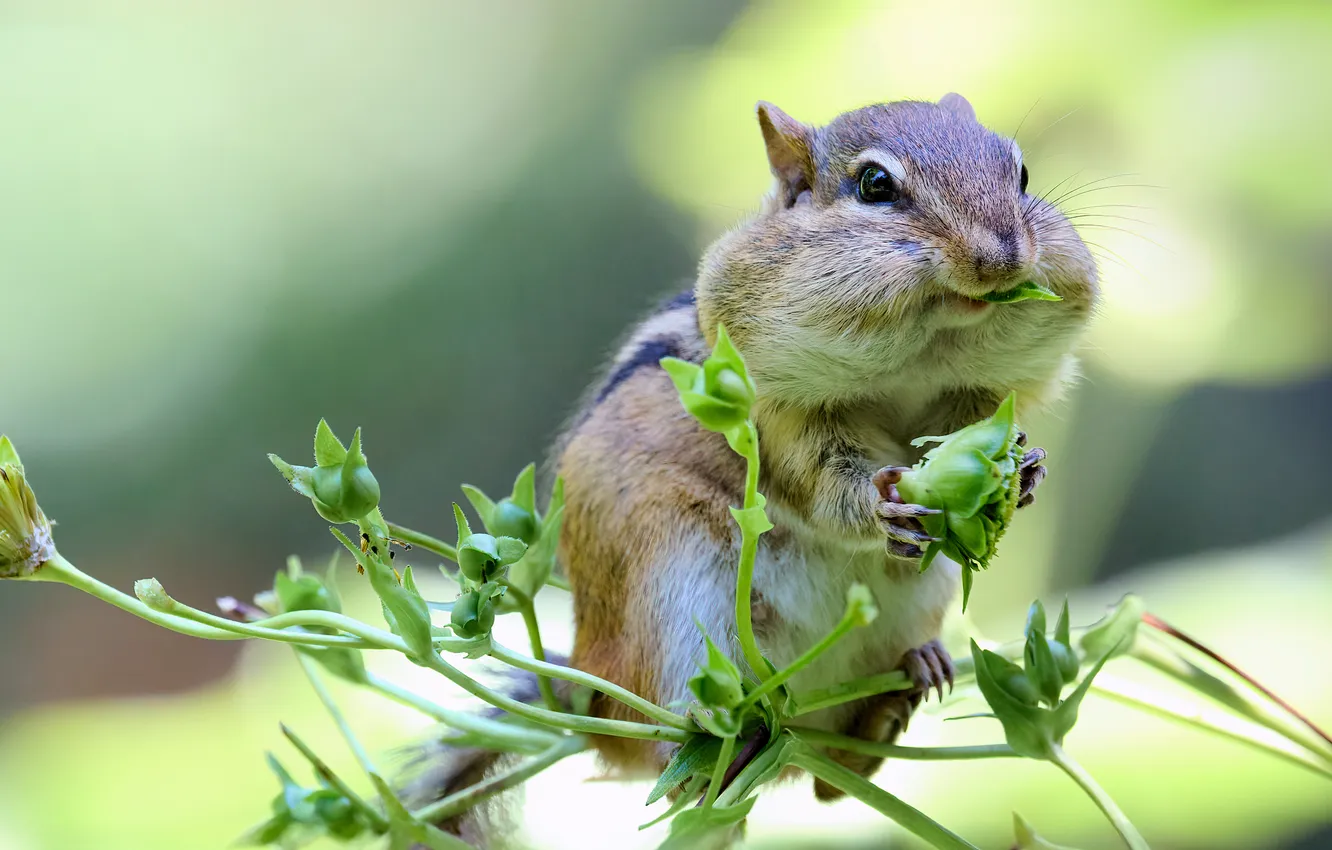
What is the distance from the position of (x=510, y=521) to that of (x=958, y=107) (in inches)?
21.8

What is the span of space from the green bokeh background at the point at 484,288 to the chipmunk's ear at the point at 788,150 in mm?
827

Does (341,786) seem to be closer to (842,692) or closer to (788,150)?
(842,692)

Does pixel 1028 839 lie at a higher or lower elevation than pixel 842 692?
lower

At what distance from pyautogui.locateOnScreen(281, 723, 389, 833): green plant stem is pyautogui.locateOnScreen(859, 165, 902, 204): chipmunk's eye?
1.88 ft

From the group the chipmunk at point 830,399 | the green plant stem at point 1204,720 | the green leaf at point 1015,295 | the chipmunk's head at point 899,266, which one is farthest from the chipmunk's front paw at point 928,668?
the green leaf at point 1015,295

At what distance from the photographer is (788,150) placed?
0.93 metres

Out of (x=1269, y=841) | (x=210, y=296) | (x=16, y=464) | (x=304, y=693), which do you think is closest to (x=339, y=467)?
(x=16, y=464)

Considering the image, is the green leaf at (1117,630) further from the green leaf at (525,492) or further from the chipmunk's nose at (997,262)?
the green leaf at (525,492)

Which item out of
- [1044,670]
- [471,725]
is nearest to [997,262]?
[1044,670]

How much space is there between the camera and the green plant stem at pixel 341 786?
0.65 meters

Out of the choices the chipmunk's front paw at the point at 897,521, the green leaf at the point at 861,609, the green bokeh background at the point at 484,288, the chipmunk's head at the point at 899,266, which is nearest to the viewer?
the green leaf at the point at 861,609

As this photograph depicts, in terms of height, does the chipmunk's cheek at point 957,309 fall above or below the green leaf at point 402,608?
above

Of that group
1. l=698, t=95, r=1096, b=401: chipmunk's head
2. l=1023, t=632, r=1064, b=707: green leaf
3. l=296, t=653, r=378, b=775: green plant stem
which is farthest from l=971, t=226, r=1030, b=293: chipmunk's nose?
l=296, t=653, r=378, b=775: green plant stem

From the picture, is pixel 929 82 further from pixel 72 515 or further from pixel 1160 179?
pixel 72 515
